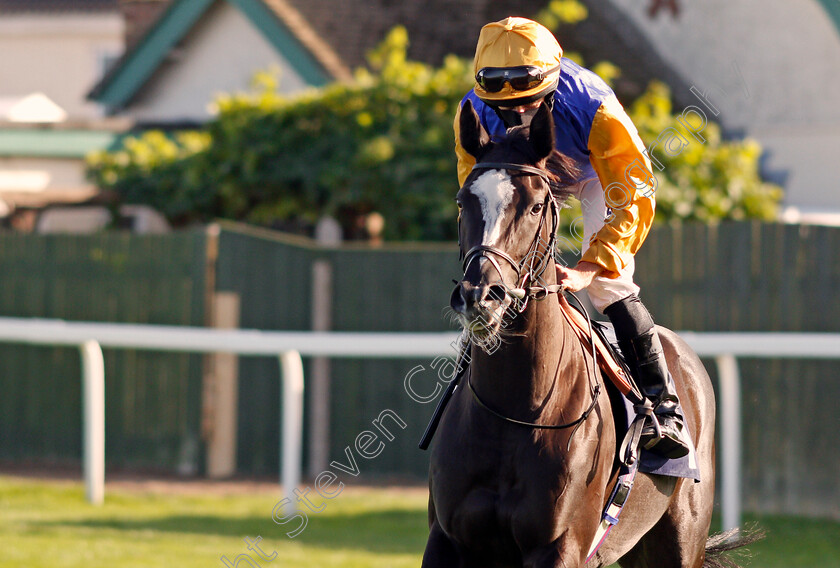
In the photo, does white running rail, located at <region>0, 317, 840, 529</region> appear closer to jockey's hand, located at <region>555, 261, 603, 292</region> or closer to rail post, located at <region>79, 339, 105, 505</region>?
rail post, located at <region>79, 339, 105, 505</region>

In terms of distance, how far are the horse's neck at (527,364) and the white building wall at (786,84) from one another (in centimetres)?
909

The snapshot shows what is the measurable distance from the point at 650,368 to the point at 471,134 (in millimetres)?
1074

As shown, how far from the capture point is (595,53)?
13.5m

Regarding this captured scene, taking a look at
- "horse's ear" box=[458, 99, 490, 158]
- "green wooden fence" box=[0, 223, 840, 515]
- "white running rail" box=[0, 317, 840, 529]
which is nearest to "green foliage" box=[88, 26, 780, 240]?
"green wooden fence" box=[0, 223, 840, 515]

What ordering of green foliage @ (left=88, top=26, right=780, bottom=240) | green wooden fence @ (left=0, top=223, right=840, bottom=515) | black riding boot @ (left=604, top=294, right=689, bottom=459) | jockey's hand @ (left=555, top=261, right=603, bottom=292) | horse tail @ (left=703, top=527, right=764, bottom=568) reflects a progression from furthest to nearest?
green foliage @ (left=88, top=26, right=780, bottom=240), green wooden fence @ (left=0, top=223, right=840, bottom=515), horse tail @ (left=703, top=527, right=764, bottom=568), black riding boot @ (left=604, top=294, right=689, bottom=459), jockey's hand @ (left=555, top=261, right=603, bottom=292)

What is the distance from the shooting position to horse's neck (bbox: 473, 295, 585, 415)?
10.1 feet

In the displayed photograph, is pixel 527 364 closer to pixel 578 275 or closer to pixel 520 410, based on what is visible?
pixel 520 410

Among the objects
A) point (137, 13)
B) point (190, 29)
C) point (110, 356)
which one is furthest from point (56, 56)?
point (110, 356)

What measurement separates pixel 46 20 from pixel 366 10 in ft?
51.8

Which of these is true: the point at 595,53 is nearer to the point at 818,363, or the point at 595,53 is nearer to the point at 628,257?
the point at 818,363

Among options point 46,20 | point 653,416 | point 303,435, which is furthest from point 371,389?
point 46,20

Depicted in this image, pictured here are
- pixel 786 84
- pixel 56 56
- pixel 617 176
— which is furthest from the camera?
pixel 56 56

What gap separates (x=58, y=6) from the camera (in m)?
27.3

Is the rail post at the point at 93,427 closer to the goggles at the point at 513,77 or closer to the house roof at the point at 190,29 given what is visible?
the goggles at the point at 513,77
